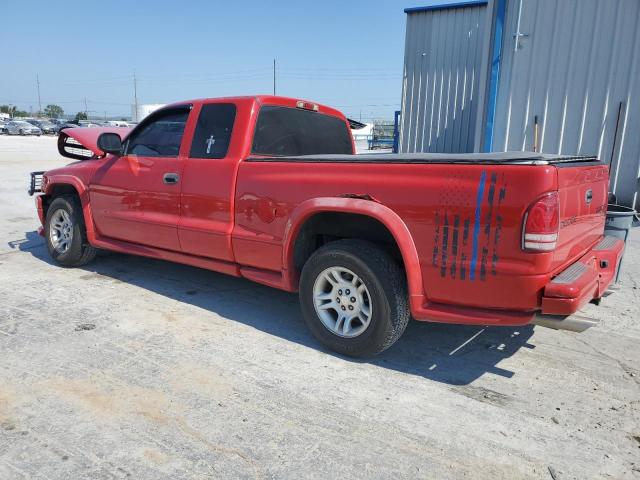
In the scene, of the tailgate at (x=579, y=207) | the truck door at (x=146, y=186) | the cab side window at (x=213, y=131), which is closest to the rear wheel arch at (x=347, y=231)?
the tailgate at (x=579, y=207)

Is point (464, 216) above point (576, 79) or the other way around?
the other way around

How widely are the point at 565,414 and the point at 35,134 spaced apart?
53.5 m

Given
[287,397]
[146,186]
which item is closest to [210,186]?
[146,186]

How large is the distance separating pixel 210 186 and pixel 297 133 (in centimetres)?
100

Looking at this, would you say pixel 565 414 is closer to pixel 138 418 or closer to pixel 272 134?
pixel 138 418

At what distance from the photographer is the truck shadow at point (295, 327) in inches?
136

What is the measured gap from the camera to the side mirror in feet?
15.7

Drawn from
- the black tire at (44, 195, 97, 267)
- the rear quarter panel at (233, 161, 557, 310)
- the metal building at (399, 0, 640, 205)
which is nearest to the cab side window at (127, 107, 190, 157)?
the black tire at (44, 195, 97, 267)

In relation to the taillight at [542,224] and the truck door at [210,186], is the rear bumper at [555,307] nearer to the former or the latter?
the taillight at [542,224]

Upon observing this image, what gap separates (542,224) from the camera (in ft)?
8.84

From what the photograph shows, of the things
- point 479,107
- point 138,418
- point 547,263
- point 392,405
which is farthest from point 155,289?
point 479,107

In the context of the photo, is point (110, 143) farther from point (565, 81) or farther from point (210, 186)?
point (565, 81)

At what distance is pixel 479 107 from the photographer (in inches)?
345

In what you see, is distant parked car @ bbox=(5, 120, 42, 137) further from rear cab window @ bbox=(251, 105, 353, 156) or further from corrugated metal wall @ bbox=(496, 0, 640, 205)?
rear cab window @ bbox=(251, 105, 353, 156)
